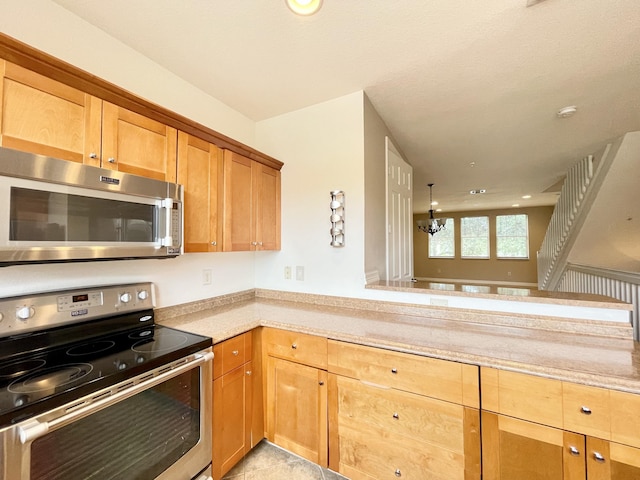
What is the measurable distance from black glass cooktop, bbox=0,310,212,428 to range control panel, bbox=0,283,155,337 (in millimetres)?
44

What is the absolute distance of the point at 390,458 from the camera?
1448mm

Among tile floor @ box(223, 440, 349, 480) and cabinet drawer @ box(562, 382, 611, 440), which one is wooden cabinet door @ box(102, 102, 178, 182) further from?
cabinet drawer @ box(562, 382, 611, 440)

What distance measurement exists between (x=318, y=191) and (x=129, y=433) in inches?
74.9

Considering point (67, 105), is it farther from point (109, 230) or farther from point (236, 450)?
point (236, 450)

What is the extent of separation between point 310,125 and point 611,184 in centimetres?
353

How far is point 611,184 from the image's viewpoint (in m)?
3.05

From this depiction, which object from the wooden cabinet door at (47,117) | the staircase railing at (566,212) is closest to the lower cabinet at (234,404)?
the wooden cabinet door at (47,117)

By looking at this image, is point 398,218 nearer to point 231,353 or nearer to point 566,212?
point 231,353

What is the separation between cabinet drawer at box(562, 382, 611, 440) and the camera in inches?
41.5

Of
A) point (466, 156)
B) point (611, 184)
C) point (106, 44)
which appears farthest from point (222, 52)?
point (611, 184)

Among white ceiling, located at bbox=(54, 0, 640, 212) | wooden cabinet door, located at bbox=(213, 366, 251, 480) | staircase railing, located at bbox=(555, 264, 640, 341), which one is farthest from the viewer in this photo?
staircase railing, located at bbox=(555, 264, 640, 341)

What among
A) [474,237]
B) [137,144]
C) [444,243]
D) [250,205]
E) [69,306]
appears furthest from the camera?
[444,243]

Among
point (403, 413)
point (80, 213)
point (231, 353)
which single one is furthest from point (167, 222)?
point (403, 413)

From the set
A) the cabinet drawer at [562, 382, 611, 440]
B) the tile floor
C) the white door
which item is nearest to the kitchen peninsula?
the cabinet drawer at [562, 382, 611, 440]
